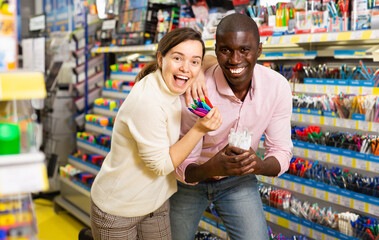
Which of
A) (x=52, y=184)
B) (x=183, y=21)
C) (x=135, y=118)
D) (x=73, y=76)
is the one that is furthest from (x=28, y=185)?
(x=52, y=184)

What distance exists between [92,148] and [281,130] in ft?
10.2

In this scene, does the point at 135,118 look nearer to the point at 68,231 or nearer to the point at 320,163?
the point at 320,163

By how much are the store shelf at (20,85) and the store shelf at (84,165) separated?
3.65m

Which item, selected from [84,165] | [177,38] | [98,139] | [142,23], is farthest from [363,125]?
[84,165]

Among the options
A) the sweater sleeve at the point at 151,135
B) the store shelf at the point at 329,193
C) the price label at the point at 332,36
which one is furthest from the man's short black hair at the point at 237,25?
the store shelf at the point at 329,193

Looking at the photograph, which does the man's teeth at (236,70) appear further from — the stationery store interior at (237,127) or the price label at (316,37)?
the price label at (316,37)

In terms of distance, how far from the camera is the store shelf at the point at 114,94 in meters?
4.66

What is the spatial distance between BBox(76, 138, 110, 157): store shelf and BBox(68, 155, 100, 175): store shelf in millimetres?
155

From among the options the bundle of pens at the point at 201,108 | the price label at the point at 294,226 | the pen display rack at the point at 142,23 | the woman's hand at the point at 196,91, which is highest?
the pen display rack at the point at 142,23

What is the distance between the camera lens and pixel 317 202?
3.07 m

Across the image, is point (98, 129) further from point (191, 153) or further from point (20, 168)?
point (20, 168)

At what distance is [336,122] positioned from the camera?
2785 millimetres

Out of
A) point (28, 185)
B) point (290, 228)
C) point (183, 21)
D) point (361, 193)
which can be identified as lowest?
point (290, 228)

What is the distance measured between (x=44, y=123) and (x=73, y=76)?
949mm
